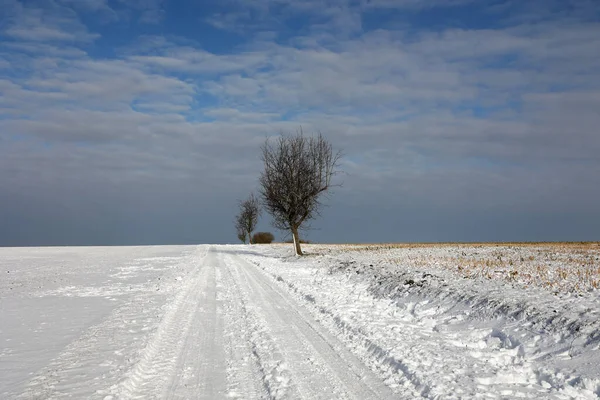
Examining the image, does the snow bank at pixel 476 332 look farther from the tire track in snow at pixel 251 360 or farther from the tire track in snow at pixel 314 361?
the tire track in snow at pixel 251 360

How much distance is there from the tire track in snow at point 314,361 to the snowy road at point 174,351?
0.02 m

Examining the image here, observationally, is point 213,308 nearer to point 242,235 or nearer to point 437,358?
point 437,358

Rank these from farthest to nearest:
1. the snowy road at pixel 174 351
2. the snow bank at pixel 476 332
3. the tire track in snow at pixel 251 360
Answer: the snow bank at pixel 476 332
the snowy road at pixel 174 351
the tire track in snow at pixel 251 360

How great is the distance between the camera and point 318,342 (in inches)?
332

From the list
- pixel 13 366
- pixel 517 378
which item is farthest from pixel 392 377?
pixel 13 366

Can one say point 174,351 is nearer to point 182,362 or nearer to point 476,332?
point 182,362

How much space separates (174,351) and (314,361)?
259 cm

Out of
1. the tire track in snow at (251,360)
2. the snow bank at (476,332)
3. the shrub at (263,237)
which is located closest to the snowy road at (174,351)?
the tire track in snow at (251,360)

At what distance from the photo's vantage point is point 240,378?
639 centimetres

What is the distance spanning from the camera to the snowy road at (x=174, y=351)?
6012 millimetres

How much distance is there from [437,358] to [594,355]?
7.83 ft

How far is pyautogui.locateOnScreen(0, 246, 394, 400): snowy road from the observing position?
6.01m

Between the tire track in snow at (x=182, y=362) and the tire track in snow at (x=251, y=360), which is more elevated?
the tire track in snow at (x=182, y=362)

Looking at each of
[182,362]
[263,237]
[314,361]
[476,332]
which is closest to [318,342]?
[314,361]
